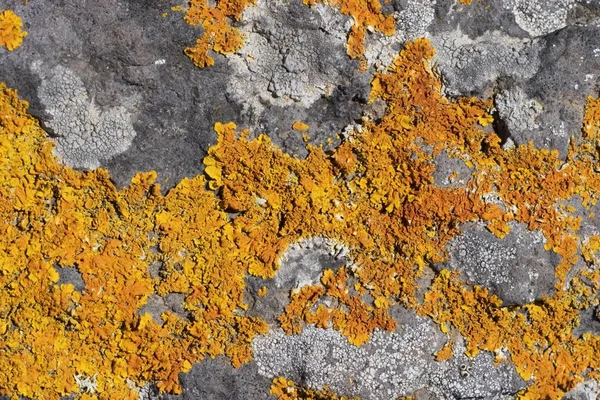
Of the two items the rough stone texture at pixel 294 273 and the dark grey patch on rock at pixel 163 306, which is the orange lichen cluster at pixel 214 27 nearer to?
the rough stone texture at pixel 294 273

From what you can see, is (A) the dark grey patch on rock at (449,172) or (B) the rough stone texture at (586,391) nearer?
(A) the dark grey patch on rock at (449,172)

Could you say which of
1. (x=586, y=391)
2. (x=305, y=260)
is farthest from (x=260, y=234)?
(x=586, y=391)

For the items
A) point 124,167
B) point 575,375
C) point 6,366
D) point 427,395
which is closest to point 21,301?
point 6,366

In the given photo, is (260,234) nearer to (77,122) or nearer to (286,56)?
(286,56)

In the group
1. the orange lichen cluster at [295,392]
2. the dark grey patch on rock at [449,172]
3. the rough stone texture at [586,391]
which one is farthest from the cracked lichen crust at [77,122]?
the rough stone texture at [586,391]

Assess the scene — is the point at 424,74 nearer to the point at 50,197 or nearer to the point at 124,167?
the point at 124,167

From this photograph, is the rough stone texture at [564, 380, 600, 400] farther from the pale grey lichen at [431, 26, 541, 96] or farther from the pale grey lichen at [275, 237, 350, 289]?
the pale grey lichen at [431, 26, 541, 96]

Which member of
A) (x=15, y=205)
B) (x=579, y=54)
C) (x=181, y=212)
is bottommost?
(x=15, y=205)
